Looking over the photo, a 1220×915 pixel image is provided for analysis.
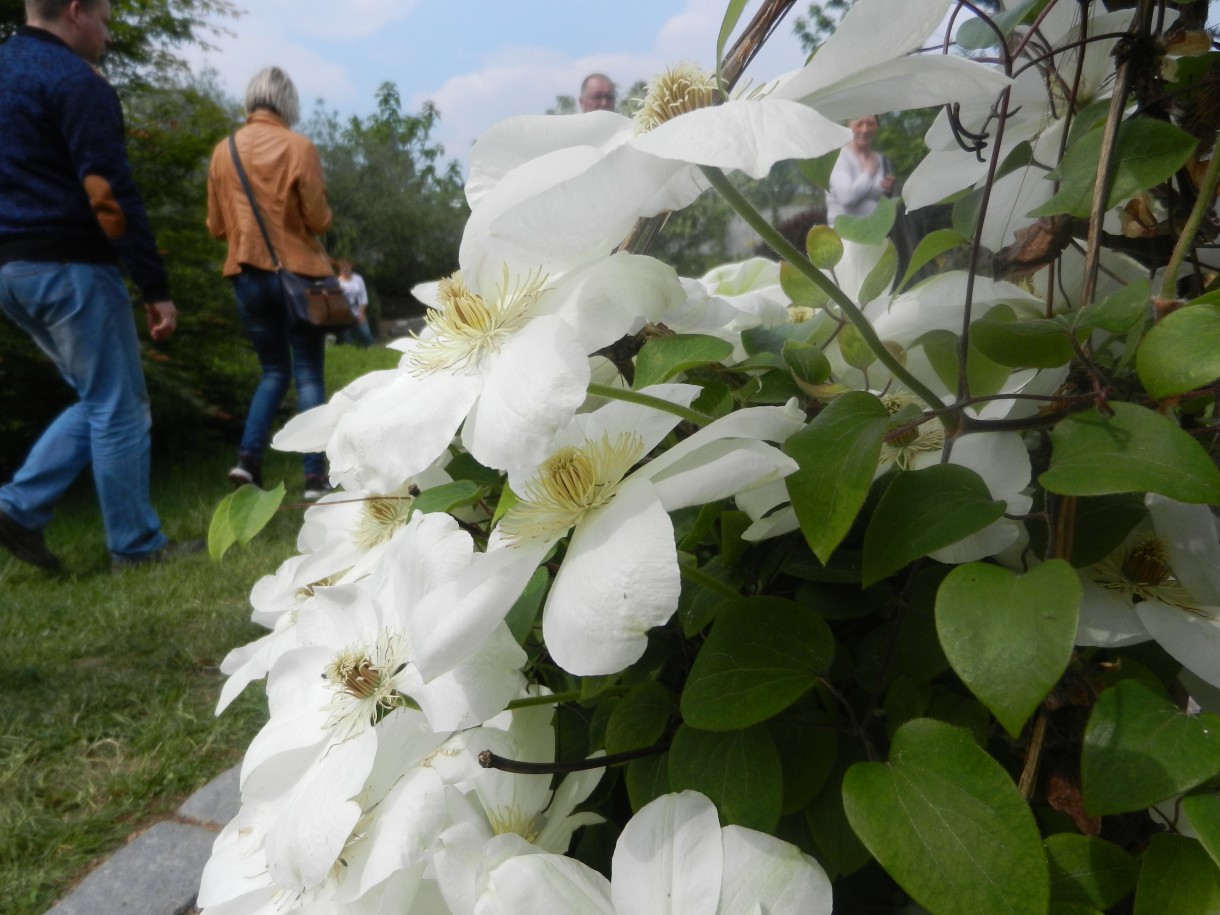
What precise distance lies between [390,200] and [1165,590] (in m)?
18.7

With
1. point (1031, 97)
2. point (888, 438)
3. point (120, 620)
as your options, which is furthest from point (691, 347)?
point (120, 620)

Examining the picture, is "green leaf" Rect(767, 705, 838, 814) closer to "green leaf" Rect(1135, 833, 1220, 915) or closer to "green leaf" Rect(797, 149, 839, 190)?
"green leaf" Rect(1135, 833, 1220, 915)

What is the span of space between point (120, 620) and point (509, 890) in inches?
100

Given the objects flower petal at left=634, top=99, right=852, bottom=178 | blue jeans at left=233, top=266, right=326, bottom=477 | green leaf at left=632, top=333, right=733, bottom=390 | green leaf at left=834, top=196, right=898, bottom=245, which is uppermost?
flower petal at left=634, top=99, right=852, bottom=178

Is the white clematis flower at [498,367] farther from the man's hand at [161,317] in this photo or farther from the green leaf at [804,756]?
the man's hand at [161,317]

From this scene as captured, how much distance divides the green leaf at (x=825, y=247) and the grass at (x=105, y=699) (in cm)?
155

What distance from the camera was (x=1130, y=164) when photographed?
448mm

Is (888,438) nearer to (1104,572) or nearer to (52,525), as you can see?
(1104,572)

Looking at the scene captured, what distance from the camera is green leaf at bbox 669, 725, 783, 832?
415 millimetres

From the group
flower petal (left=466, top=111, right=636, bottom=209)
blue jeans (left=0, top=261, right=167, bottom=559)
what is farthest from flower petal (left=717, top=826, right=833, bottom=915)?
blue jeans (left=0, top=261, right=167, bottom=559)

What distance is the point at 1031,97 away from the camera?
57cm

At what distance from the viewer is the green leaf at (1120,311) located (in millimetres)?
393

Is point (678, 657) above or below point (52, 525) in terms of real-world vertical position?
above

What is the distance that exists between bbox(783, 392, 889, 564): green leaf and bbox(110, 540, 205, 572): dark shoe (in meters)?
3.17
